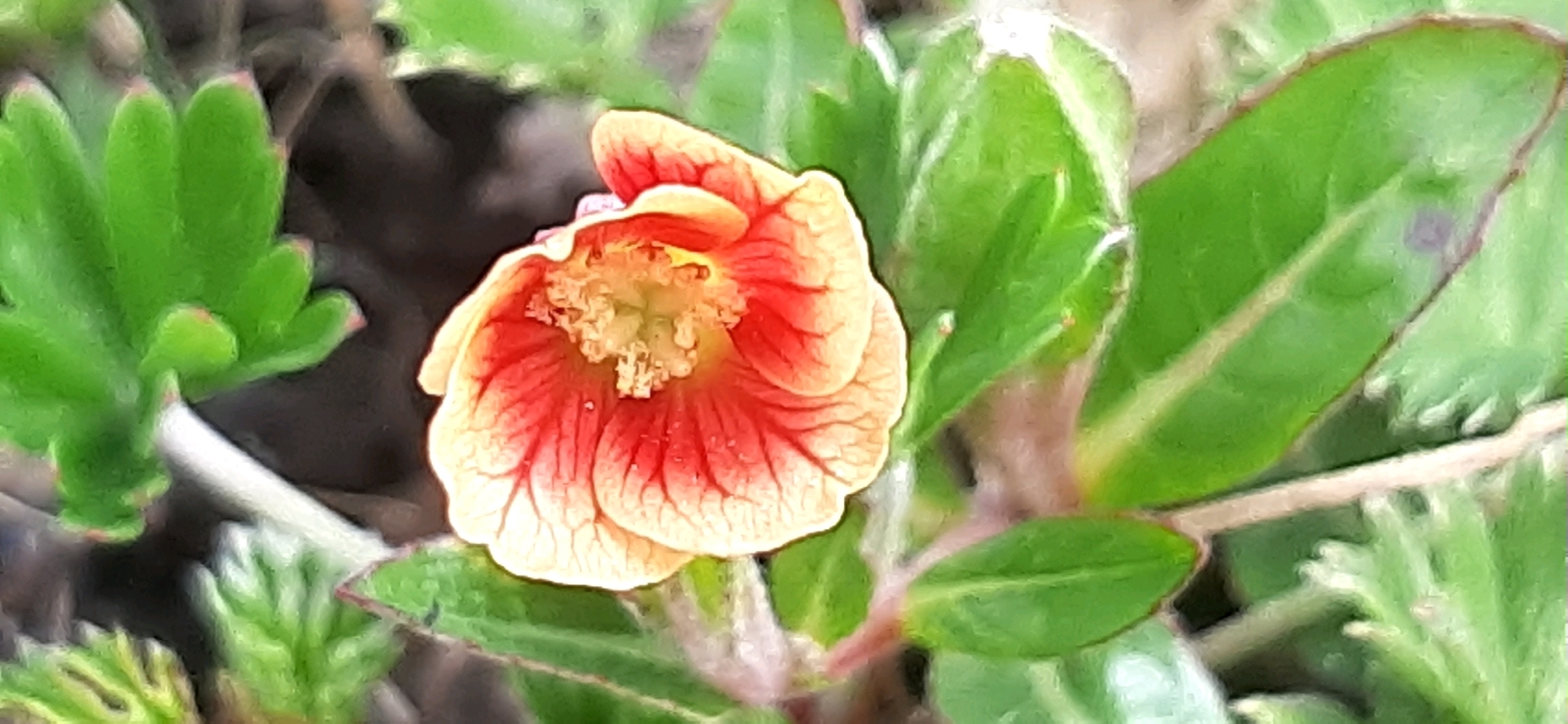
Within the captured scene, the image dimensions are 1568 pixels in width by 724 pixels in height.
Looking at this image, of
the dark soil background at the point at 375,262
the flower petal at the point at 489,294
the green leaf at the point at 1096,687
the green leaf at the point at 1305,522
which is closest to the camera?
the flower petal at the point at 489,294

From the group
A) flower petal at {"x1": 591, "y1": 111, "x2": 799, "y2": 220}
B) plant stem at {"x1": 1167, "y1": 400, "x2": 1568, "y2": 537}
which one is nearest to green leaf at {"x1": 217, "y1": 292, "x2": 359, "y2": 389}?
flower petal at {"x1": 591, "y1": 111, "x2": 799, "y2": 220}

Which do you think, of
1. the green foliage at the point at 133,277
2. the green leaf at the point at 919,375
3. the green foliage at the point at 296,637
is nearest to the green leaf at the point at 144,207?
the green foliage at the point at 133,277

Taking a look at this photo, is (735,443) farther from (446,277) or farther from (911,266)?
(446,277)

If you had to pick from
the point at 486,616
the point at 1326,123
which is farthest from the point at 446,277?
the point at 1326,123

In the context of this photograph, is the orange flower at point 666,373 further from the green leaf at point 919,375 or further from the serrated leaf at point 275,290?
the serrated leaf at point 275,290

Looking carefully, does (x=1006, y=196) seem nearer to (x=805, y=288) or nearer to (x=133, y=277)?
(x=805, y=288)
